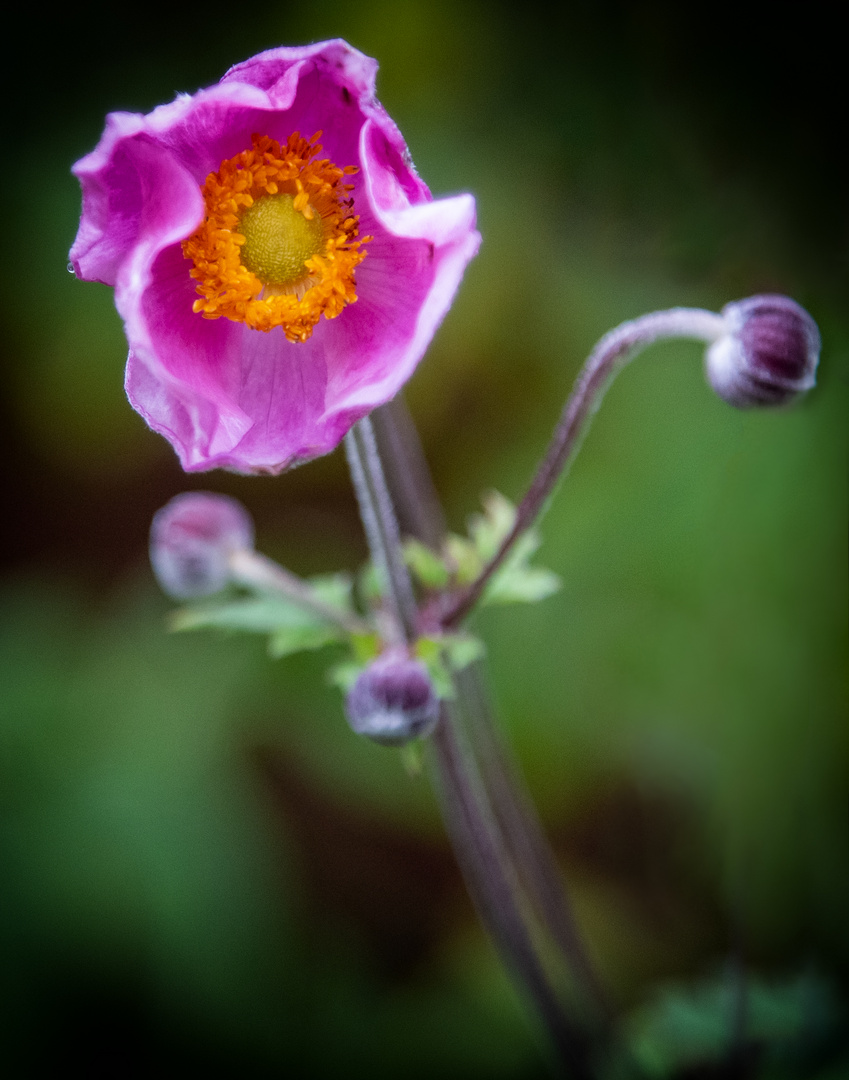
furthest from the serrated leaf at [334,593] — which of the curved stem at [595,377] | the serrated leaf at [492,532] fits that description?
the curved stem at [595,377]

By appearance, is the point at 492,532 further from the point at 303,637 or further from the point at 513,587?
the point at 303,637

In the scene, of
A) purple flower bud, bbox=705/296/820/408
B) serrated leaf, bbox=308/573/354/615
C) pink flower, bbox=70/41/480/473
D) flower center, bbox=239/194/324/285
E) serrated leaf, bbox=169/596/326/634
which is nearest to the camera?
pink flower, bbox=70/41/480/473

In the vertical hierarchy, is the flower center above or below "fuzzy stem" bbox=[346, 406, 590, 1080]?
above

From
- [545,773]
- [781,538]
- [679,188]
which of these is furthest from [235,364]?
[545,773]

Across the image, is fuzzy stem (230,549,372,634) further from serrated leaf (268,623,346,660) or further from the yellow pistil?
the yellow pistil

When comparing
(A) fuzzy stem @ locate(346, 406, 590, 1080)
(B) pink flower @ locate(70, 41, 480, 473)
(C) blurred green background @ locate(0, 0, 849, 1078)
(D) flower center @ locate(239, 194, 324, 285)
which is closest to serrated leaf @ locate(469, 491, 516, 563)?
(A) fuzzy stem @ locate(346, 406, 590, 1080)

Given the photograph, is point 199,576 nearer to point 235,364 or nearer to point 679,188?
point 235,364

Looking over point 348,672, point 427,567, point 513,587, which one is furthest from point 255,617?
point 513,587
